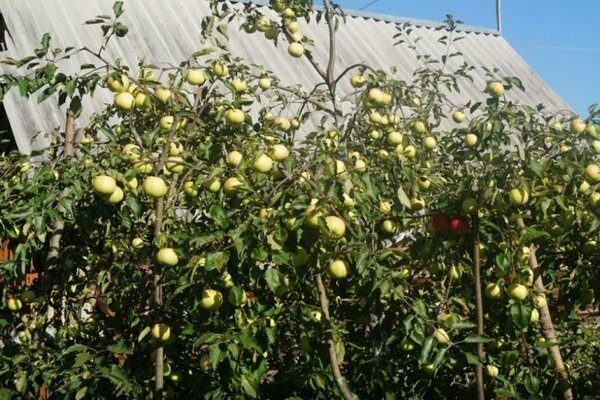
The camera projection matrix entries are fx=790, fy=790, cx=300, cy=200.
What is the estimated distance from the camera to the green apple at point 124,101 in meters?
2.68

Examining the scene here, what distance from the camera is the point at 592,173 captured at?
106 inches

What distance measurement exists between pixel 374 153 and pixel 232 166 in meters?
1.05

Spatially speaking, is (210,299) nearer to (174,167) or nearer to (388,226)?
(174,167)

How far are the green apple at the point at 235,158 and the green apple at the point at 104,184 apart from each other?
39cm

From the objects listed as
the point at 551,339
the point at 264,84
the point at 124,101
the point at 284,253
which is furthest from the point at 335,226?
the point at 264,84

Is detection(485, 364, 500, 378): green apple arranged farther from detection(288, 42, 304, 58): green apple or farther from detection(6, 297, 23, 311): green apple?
detection(6, 297, 23, 311): green apple

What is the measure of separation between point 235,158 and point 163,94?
42cm

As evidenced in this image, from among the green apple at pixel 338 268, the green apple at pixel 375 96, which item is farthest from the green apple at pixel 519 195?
the green apple at pixel 375 96

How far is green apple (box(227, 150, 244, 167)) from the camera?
2.58 meters

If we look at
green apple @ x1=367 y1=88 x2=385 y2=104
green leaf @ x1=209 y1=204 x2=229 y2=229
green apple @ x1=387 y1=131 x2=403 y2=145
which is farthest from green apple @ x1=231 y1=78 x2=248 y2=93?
green leaf @ x1=209 y1=204 x2=229 y2=229

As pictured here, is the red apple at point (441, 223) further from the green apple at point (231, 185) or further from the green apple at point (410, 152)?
the green apple at point (410, 152)

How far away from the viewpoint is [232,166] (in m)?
2.54

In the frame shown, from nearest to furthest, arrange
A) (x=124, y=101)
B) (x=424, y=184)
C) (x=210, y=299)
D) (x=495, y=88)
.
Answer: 1. (x=210, y=299)
2. (x=124, y=101)
3. (x=424, y=184)
4. (x=495, y=88)

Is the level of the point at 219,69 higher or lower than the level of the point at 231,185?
higher
